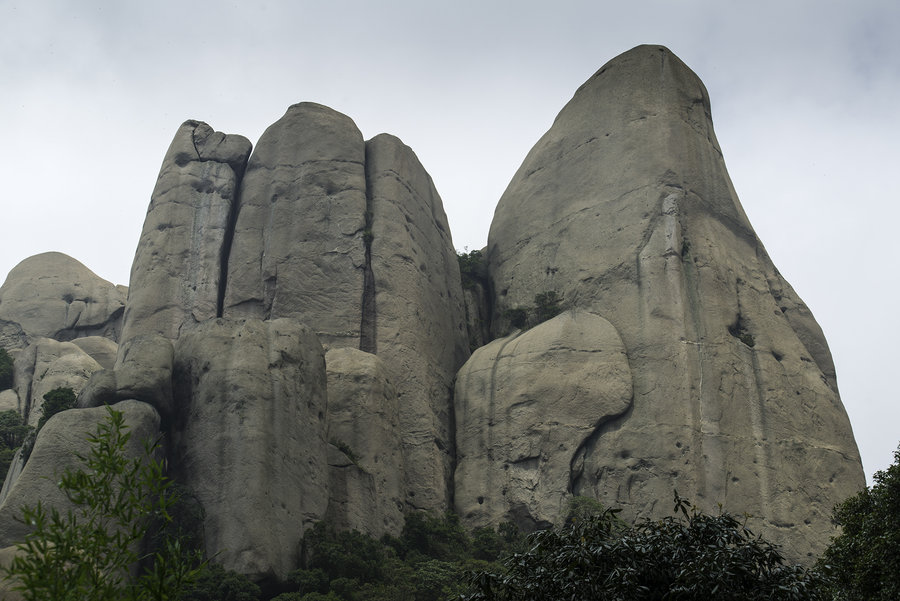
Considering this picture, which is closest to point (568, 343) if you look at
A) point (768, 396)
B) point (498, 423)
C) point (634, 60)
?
point (498, 423)

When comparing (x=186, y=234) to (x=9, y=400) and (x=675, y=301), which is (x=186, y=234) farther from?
(x=675, y=301)

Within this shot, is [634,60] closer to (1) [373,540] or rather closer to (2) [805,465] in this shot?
(2) [805,465]

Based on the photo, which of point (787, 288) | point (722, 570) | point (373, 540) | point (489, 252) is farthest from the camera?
point (489, 252)

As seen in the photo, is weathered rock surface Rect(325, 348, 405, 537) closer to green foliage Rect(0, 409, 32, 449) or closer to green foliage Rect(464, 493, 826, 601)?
Answer: green foliage Rect(0, 409, 32, 449)

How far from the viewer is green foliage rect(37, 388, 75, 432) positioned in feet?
148

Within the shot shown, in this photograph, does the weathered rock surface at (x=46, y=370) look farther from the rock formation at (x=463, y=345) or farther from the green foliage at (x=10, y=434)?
the green foliage at (x=10, y=434)

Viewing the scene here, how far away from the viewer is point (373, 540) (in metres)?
41.7

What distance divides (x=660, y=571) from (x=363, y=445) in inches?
1008

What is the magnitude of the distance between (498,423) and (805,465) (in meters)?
13.9

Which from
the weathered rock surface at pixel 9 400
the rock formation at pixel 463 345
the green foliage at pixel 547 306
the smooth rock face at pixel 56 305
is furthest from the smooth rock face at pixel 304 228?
the smooth rock face at pixel 56 305

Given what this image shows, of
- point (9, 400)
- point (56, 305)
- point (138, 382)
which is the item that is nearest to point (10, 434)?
point (9, 400)

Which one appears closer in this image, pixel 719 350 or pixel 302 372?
pixel 302 372

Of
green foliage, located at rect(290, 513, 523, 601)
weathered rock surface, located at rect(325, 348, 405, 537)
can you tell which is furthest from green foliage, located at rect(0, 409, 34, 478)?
green foliage, located at rect(290, 513, 523, 601)

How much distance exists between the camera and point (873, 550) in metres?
24.8
